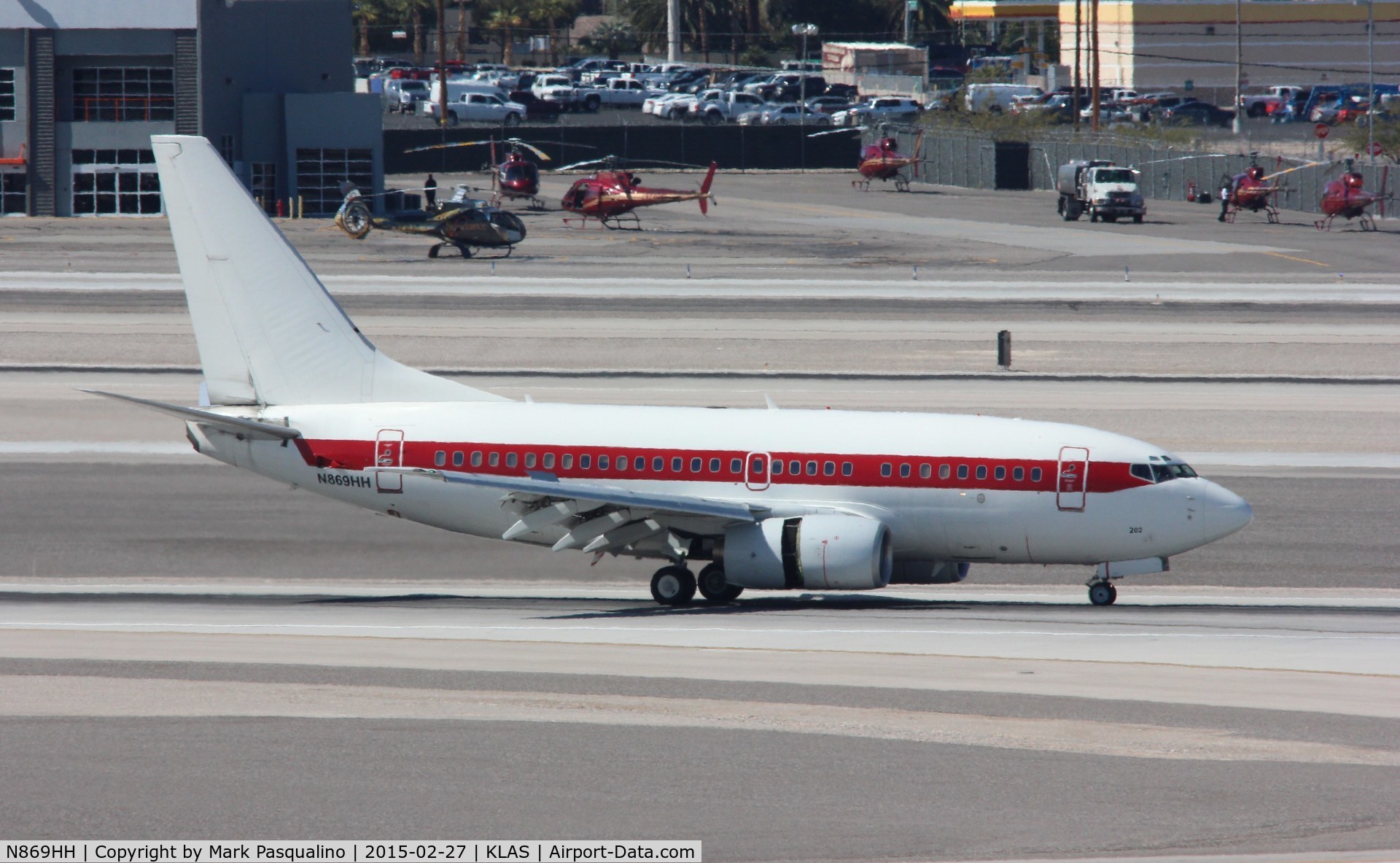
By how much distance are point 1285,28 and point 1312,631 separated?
161045mm

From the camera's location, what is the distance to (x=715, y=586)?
97.3 feet

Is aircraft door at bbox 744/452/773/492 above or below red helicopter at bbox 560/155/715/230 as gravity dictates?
below

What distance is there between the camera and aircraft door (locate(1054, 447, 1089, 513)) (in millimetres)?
28422

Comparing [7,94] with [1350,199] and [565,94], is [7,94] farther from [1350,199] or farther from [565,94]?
[1350,199]

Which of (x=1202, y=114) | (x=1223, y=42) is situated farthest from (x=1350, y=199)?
(x=1223, y=42)

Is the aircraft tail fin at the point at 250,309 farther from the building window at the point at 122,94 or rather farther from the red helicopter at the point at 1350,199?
the red helicopter at the point at 1350,199

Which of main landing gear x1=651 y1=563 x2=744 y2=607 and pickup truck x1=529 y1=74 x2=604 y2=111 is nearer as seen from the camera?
main landing gear x1=651 y1=563 x2=744 y2=607

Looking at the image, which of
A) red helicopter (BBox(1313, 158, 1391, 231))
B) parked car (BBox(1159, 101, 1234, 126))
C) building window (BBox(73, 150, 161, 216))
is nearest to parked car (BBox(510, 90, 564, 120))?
building window (BBox(73, 150, 161, 216))

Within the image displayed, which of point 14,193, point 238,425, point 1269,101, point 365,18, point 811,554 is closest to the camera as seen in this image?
point 811,554

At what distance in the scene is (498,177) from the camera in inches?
3964

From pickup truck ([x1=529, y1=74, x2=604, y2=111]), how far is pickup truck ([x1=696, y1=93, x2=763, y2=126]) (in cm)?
1223

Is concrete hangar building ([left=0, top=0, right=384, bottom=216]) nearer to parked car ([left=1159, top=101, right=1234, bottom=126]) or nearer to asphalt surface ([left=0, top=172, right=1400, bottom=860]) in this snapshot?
asphalt surface ([left=0, top=172, right=1400, bottom=860])

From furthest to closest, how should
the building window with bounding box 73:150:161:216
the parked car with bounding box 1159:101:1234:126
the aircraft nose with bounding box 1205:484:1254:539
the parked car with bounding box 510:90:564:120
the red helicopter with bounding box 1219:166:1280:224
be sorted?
the parked car with bounding box 1159:101:1234:126, the parked car with bounding box 510:90:564:120, the red helicopter with bounding box 1219:166:1280:224, the building window with bounding box 73:150:161:216, the aircraft nose with bounding box 1205:484:1254:539

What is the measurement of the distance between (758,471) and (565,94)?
406ft
